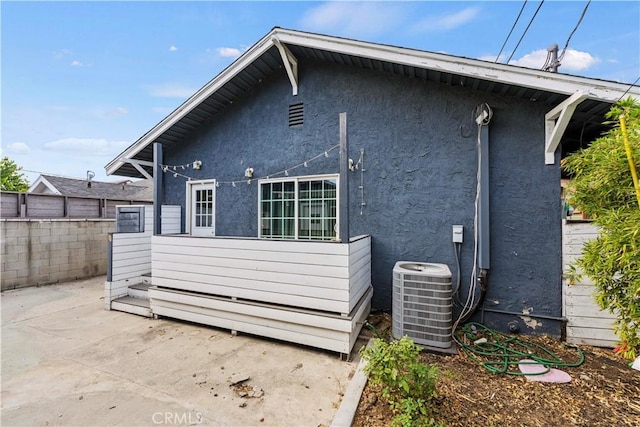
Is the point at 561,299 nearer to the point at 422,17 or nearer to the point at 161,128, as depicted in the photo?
the point at 422,17

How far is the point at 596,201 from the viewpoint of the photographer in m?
1.98

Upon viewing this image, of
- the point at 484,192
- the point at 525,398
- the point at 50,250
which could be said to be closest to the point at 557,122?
the point at 484,192

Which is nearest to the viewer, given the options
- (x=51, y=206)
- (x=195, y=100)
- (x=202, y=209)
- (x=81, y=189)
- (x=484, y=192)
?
(x=484, y=192)

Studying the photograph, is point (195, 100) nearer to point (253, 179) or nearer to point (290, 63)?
point (253, 179)

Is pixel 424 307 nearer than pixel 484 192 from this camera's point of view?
Yes

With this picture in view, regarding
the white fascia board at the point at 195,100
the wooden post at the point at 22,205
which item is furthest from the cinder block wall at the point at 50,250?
the white fascia board at the point at 195,100

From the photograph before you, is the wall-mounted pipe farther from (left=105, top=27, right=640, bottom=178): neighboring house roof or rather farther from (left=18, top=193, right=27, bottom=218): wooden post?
(left=18, top=193, right=27, bottom=218): wooden post

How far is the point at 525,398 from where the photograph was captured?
7.16 ft

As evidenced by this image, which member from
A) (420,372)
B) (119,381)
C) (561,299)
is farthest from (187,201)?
(561,299)

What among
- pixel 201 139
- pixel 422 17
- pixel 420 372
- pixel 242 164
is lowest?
pixel 420 372

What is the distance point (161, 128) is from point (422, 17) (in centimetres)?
593

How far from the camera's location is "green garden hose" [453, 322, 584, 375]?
2684 mm

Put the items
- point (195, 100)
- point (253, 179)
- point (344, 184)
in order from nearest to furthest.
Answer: point (344, 184) < point (195, 100) < point (253, 179)

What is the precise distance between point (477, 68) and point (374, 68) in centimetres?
163
